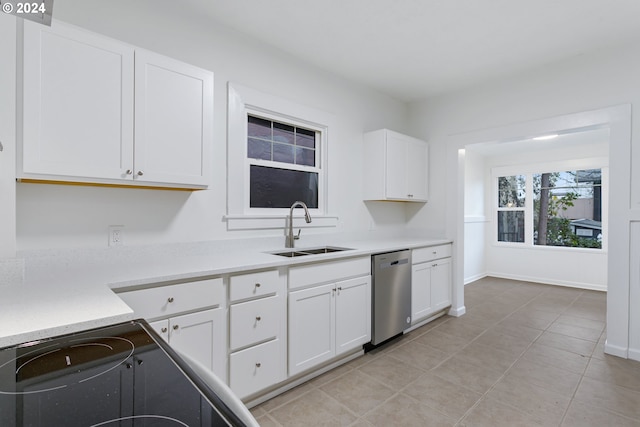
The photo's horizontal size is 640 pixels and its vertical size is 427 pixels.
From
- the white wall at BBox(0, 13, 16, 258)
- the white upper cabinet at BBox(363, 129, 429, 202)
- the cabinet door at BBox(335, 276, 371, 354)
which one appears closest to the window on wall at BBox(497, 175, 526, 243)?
the white upper cabinet at BBox(363, 129, 429, 202)

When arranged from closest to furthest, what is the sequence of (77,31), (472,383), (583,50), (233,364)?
(77,31) < (233,364) < (472,383) < (583,50)

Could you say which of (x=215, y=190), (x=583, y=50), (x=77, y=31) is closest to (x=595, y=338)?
(x=583, y=50)

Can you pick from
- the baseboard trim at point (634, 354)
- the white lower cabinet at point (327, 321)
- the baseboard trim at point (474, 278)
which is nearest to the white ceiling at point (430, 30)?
the white lower cabinet at point (327, 321)

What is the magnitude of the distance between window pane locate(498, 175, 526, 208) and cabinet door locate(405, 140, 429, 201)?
300 centimetres

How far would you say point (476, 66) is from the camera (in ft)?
10.7

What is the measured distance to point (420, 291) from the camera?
336cm

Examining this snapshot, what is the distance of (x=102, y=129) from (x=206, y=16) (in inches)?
50.6

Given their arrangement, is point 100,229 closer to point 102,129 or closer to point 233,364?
point 102,129

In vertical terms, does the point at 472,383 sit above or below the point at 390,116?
below

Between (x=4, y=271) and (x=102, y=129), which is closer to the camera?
(x=4, y=271)

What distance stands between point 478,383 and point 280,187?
2.20 m

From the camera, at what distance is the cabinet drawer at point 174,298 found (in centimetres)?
154

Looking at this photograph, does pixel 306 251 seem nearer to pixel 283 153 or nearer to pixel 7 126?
pixel 283 153

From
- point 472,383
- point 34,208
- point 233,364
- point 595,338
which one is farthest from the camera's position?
point 595,338
